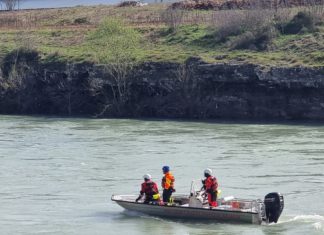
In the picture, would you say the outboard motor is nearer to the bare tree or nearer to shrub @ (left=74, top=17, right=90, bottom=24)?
shrub @ (left=74, top=17, right=90, bottom=24)

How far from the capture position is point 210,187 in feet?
101

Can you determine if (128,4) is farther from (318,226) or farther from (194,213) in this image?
(318,226)

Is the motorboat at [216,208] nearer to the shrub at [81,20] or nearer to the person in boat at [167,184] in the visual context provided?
the person in boat at [167,184]

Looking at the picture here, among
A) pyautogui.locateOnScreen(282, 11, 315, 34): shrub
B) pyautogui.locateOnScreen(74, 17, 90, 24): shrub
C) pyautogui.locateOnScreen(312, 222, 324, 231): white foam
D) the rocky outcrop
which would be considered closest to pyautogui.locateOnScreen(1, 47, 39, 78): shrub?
the rocky outcrop

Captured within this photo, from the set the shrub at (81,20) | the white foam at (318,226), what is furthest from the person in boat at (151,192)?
the shrub at (81,20)

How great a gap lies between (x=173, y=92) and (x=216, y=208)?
108 ft

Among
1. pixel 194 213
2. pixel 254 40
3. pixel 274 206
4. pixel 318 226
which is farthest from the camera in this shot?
pixel 254 40

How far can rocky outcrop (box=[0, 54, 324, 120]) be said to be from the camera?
6016 centimetres

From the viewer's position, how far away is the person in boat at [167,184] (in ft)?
102

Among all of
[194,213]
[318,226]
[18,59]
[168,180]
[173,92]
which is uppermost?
[18,59]

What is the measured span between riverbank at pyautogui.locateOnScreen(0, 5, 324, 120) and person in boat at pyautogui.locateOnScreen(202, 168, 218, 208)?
93.5 ft

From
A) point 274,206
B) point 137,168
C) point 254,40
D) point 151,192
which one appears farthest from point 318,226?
point 254,40

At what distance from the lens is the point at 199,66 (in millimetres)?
63938

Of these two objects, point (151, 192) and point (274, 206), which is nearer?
point (274, 206)
